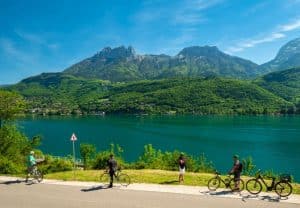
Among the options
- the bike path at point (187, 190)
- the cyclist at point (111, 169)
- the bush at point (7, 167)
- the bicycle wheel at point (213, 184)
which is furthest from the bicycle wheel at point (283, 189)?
the bush at point (7, 167)

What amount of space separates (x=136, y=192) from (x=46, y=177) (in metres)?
10.1

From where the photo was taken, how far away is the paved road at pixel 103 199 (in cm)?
2208

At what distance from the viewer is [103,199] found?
2381 centimetres

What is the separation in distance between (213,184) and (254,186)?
105 inches

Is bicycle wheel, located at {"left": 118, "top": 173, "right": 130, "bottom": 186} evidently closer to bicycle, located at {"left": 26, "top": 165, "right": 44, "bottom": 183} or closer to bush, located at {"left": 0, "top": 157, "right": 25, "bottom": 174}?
bicycle, located at {"left": 26, "top": 165, "right": 44, "bottom": 183}

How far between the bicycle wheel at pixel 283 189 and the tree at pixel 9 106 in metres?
29.5

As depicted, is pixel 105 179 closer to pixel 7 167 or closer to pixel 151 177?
pixel 151 177

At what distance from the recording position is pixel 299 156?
349 feet

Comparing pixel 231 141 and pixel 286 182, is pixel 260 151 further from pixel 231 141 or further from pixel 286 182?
pixel 286 182

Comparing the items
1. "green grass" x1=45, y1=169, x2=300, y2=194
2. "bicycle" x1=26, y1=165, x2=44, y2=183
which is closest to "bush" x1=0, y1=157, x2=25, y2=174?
"green grass" x1=45, y1=169, x2=300, y2=194

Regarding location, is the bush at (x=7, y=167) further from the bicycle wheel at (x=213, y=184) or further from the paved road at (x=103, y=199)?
the bicycle wheel at (x=213, y=184)

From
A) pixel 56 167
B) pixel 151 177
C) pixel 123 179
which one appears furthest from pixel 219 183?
pixel 56 167

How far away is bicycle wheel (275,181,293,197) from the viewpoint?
2357 cm

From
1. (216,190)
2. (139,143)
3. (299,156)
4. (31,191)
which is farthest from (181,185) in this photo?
(139,143)
